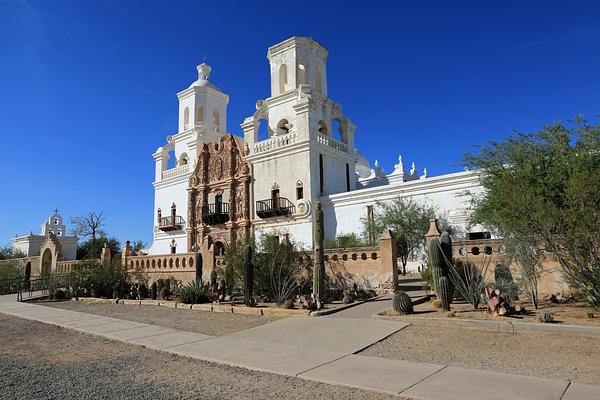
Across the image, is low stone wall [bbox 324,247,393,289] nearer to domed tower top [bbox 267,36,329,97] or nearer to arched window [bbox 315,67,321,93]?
domed tower top [bbox 267,36,329,97]

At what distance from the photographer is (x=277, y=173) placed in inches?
1178

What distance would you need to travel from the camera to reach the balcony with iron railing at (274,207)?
28594 mm

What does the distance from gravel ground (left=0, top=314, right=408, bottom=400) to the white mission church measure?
15.4m

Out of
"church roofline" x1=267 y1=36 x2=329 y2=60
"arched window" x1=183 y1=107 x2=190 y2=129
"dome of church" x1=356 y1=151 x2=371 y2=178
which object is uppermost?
"church roofline" x1=267 y1=36 x2=329 y2=60

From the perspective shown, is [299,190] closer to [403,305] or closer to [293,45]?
[293,45]

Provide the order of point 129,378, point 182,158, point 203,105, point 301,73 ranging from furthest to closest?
point 182,158, point 203,105, point 301,73, point 129,378

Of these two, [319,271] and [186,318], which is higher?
[319,271]

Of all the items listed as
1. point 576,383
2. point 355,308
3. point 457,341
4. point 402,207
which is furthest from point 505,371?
point 402,207

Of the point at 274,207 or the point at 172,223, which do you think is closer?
the point at 274,207

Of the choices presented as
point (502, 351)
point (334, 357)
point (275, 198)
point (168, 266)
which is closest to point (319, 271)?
point (334, 357)

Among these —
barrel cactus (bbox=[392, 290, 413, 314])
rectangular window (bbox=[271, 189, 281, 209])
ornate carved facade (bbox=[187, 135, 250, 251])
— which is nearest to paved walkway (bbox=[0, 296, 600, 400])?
barrel cactus (bbox=[392, 290, 413, 314])

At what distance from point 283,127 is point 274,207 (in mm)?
7246

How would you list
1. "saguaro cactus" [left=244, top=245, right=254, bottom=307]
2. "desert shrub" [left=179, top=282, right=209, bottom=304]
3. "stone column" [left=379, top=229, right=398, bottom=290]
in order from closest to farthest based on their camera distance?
"saguaro cactus" [left=244, top=245, right=254, bottom=307] < "stone column" [left=379, top=229, right=398, bottom=290] < "desert shrub" [left=179, top=282, right=209, bottom=304]

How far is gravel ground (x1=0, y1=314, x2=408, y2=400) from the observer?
17.4ft
